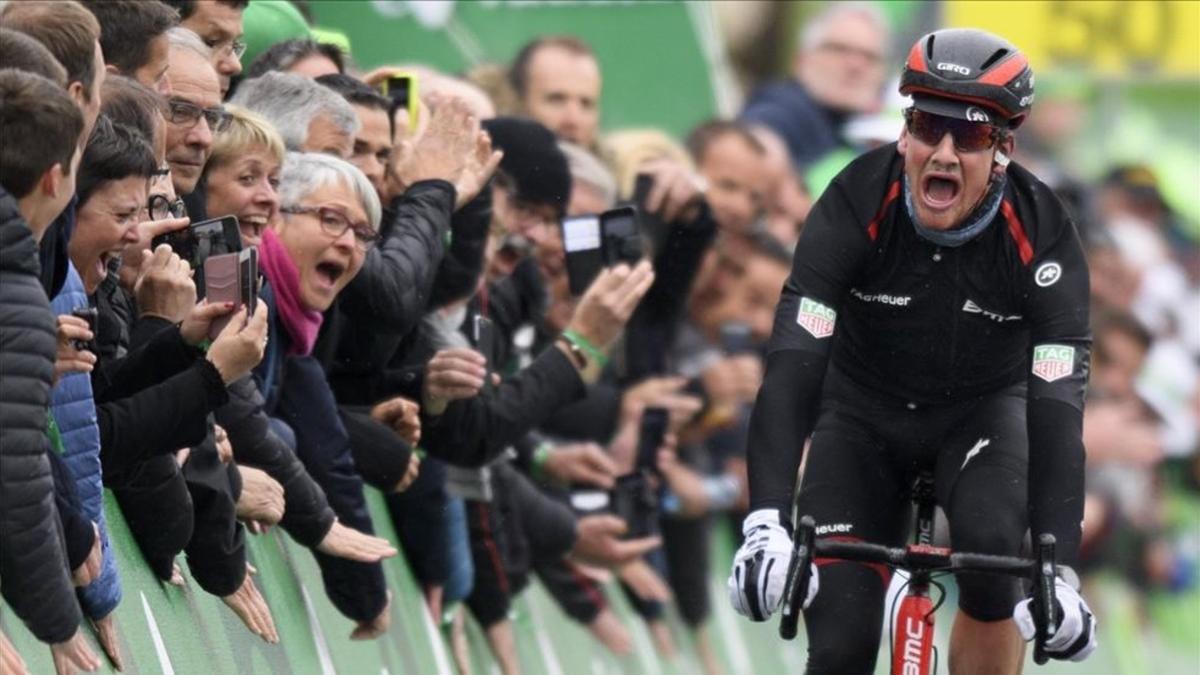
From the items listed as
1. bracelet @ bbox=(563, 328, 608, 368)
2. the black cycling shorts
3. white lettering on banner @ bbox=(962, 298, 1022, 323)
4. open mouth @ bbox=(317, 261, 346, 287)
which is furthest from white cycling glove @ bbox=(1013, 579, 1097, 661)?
bracelet @ bbox=(563, 328, 608, 368)

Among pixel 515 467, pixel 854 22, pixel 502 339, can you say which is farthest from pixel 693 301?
pixel 854 22

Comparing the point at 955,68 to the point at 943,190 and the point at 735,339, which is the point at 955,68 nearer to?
the point at 943,190

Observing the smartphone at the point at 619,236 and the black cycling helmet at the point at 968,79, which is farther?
the smartphone at the point at 619,236

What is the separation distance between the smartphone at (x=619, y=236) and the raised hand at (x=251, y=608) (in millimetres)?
3150

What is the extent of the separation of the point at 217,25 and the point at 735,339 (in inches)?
255

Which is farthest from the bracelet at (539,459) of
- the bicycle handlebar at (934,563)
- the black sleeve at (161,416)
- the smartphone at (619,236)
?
the black sleeve at (161,416)

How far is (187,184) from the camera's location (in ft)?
31.3

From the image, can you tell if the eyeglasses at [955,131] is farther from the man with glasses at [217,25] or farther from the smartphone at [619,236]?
the smartphone at [619,236]

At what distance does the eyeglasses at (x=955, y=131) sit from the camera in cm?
979

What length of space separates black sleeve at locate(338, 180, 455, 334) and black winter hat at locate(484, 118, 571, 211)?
6.04ft

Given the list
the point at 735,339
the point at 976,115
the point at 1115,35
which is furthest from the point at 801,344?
the point at 1115,35

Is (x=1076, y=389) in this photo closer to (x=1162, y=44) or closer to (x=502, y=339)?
(x=502, y=339)

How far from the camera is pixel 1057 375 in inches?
383

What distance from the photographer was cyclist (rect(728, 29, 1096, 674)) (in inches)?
377
